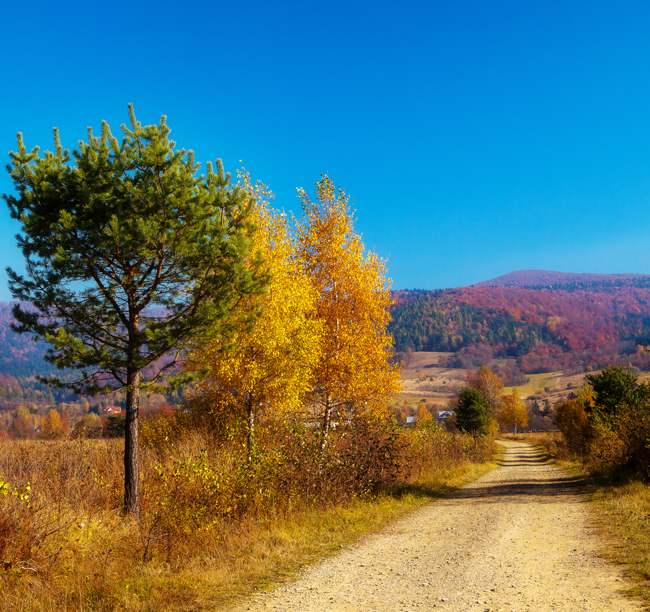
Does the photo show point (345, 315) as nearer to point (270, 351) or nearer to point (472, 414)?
point (270, 351)

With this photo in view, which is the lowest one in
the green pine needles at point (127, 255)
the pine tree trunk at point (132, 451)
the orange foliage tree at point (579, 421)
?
the orange foliage tree at point (579, 421)

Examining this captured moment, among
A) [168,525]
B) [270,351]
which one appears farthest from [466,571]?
[270,351]

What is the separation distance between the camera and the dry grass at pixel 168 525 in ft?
19.1

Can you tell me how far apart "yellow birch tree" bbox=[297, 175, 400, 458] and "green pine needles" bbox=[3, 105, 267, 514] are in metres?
5.59

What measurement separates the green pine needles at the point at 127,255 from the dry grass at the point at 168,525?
1109 millimetres

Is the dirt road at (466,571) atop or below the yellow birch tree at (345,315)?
below

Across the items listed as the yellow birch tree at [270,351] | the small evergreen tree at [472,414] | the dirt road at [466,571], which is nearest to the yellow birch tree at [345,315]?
the yellow birch tree at [270,351]

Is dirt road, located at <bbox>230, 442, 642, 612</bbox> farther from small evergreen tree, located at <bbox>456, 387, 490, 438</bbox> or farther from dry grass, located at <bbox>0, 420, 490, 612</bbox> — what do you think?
small evergreen tree, located at <bbox>456, 387, 490, 438</bbox>

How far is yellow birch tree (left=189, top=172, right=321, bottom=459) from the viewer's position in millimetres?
12742

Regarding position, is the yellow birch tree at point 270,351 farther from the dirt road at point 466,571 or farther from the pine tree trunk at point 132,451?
the dirt road at point 466,571

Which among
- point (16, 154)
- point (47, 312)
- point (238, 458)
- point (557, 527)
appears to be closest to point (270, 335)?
point (238, 458)

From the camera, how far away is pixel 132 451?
905 centimetres

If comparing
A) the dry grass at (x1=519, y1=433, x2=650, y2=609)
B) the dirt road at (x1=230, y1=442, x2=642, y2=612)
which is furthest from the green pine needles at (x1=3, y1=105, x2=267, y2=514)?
the dry grass at (x1=519, y1=433, x2=650, y2=609)

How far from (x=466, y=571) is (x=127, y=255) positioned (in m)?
8.00
